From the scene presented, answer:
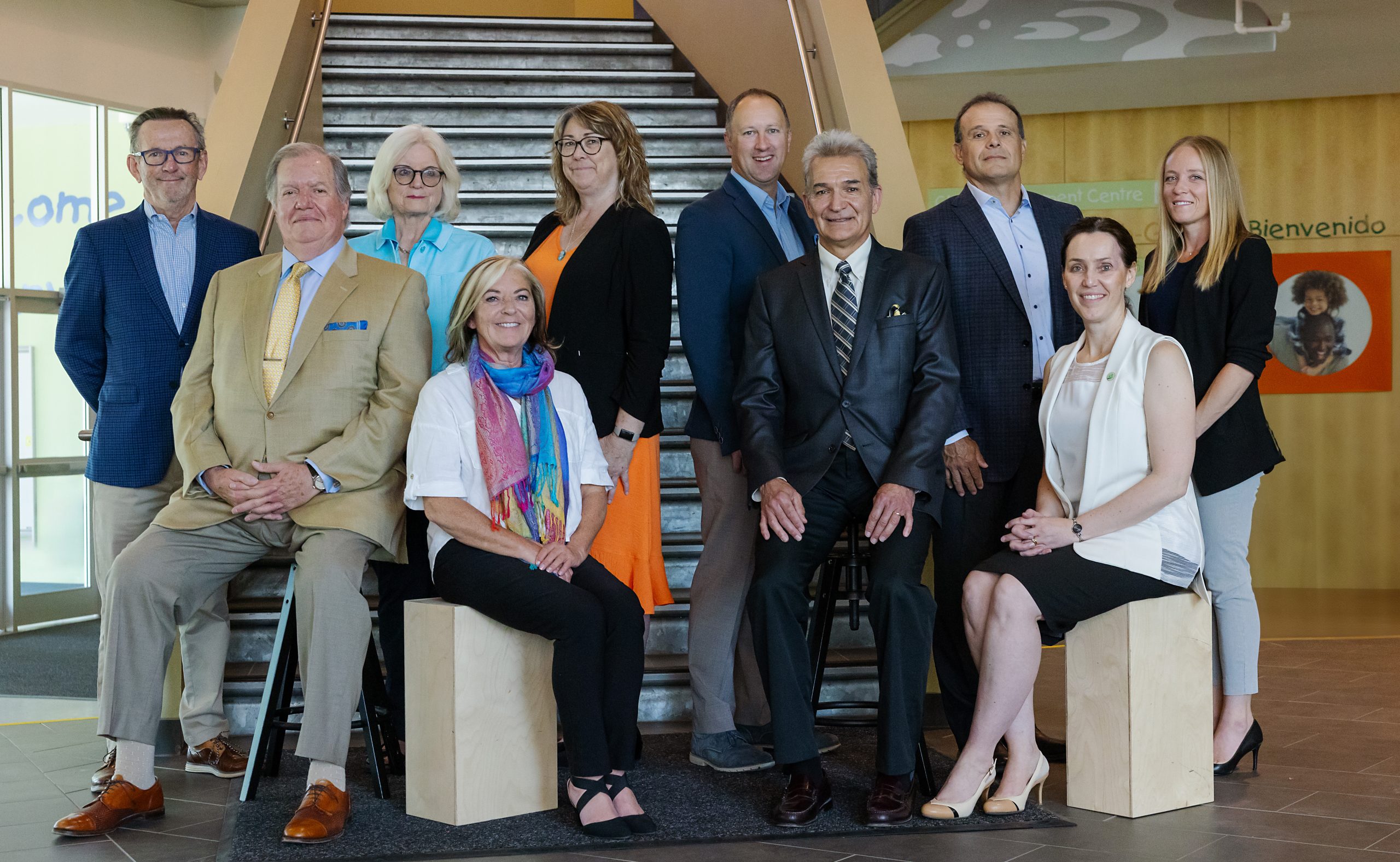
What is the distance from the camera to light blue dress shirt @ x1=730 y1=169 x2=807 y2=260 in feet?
12.3

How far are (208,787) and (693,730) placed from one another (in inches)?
53.2

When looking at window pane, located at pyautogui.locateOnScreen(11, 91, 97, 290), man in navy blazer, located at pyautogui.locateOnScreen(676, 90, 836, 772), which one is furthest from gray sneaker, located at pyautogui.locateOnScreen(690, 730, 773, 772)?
window pane, located at pyautogui.locateOnScreen(11, 91, 97, 290)

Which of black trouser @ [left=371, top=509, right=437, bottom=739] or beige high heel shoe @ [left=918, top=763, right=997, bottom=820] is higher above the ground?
black trouser @ [left=371, top=509, right=437, bottom=739]

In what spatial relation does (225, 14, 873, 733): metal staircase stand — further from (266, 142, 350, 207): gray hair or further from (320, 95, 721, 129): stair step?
(266, 142, 350, 207): gray hair

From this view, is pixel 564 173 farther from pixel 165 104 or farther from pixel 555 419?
pixel 165 104

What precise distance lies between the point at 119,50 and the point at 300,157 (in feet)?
19.2

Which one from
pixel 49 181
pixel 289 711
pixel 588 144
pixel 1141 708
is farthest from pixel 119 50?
pixel 1141 708

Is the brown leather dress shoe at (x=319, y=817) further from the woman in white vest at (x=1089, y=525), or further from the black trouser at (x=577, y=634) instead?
the woman in white vest at (x=1089, y=525)

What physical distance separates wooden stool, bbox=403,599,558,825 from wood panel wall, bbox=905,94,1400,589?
21.6ft

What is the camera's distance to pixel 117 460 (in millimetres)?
3656

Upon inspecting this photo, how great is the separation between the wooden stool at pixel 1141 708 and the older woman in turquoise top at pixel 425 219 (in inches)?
75.5

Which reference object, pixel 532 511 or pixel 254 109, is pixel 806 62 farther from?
pixel 532 511

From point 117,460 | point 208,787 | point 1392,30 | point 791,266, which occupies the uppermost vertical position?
point 1392,30

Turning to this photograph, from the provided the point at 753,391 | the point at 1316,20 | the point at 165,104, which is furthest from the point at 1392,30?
the point at 165,104
